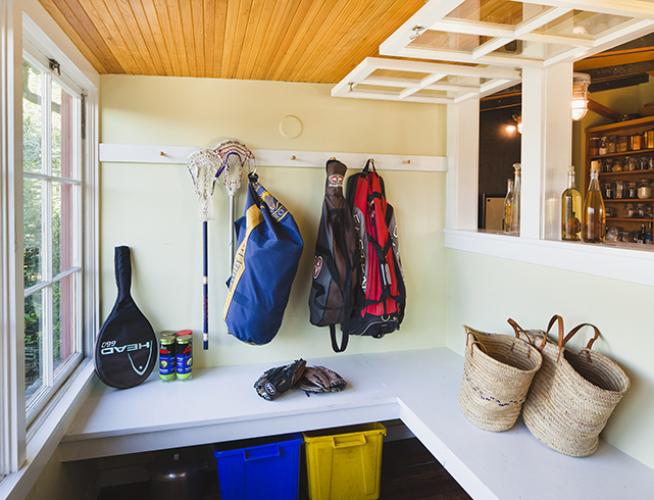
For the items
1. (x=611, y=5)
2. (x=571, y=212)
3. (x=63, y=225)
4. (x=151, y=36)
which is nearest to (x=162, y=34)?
(x=151, y=36)

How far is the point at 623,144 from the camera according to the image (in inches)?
193

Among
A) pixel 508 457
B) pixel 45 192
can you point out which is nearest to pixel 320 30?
pixel 45 192

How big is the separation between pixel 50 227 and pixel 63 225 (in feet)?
0.74

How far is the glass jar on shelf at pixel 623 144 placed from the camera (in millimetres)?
4859

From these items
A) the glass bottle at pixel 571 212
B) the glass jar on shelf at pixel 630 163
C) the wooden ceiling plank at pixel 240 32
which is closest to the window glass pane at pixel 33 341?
the wooden ceiling plank at pixel 240 32

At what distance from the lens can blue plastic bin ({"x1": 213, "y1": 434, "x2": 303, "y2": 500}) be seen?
1.99 m

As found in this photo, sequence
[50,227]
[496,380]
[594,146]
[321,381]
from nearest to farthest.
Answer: [496,380], [50,227], [321,381], [594,146]

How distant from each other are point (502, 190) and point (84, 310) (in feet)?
17.2

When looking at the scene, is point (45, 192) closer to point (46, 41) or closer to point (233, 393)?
point (46, 41)

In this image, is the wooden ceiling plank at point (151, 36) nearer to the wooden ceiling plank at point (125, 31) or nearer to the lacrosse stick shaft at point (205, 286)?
the wooden ceiling plank at point (125, 31)

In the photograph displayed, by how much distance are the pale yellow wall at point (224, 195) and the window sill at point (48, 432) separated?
443 millimetres

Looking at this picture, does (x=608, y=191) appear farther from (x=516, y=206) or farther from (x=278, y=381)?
(x=278, y=381)

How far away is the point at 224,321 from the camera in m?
2.41

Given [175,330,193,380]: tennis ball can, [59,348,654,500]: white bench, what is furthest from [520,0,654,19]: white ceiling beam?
[175,330,193,380]: tennis ball can
